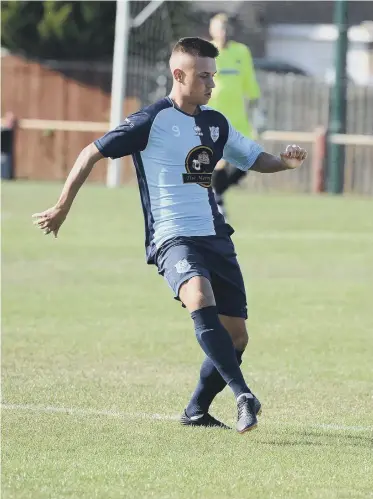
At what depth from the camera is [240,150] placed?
7.23 meters

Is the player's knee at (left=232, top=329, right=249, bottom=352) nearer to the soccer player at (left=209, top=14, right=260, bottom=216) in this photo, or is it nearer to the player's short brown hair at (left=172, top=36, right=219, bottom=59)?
the player's short brown hair at (left=172, top=36, right=219, bottom=59)

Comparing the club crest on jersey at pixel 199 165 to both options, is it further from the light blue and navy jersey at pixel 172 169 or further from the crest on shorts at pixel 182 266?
the crest on shorts at pixel 182 266

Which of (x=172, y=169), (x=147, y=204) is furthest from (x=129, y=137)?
(x=147, y=204)

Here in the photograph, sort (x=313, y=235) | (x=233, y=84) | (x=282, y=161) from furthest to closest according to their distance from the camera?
(x=313, y=235) < (x=233, y=84) < (x=282, y=161)

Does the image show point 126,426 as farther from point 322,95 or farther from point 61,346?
point 322,95

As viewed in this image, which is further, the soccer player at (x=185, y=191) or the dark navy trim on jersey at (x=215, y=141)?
the dark navy trim on jersey at (x=215, y=141)

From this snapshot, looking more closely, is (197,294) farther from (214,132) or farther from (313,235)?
(313,235)

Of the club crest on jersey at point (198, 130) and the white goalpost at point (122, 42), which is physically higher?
the white goalpost at point (122, 42)

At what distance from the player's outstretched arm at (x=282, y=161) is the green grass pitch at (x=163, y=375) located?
131 centimetres

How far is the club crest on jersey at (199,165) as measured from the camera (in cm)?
691

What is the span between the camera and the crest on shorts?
669 centimetres

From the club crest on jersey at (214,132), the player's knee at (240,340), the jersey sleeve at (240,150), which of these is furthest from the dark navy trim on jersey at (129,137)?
the player's knee at (240,340)

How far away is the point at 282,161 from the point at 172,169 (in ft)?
2.13

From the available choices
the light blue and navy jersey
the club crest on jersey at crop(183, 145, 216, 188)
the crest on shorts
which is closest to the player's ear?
the light blue and navy jersey
